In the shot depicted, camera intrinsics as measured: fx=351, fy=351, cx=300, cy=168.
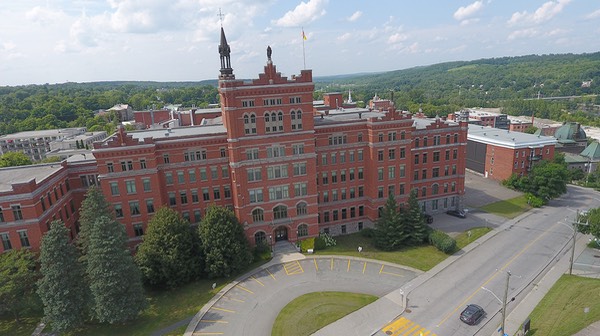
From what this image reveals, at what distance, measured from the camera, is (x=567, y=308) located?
40781 mm

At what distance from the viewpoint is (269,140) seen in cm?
5484

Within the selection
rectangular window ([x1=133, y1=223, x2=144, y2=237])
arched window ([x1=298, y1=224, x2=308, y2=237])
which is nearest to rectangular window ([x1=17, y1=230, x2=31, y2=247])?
rectangular window ([x1=133, y1=223, x2=144, y2=237])

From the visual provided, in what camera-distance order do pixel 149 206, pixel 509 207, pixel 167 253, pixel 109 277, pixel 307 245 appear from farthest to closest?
pixel 509 207 < pixel 307 245 < pixel 149 206 < pixel 167 253 < pixel 109 277

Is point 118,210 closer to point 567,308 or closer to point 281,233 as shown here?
point 281,233

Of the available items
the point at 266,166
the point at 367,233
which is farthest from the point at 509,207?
the point at 266,166

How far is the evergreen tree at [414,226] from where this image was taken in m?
58.5

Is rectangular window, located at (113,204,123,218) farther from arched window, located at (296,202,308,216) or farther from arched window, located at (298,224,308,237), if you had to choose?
arched window, located at (298,224,308,237)

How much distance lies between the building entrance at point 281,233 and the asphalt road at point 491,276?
891 inches

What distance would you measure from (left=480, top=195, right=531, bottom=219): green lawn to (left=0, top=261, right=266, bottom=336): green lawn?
181 feet

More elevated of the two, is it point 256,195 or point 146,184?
point 146,184

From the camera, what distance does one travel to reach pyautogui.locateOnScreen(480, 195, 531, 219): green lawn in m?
71.6

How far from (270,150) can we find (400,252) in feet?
87.2

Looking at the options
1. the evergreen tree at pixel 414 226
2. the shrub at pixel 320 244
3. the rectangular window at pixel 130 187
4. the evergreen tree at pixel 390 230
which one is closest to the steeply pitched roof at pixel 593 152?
the evergreen tree at pixel 414 226

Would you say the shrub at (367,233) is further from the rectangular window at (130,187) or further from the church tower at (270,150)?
the rectangular window at (130,187)
